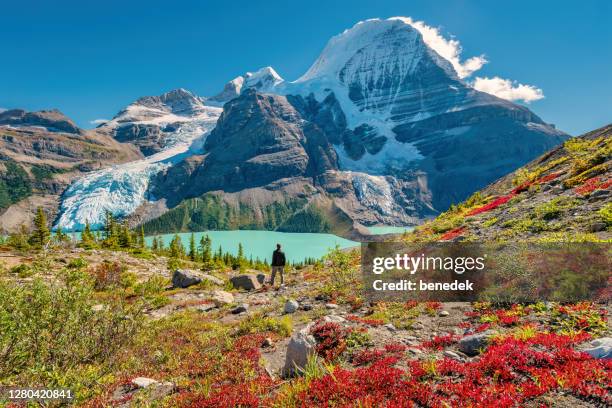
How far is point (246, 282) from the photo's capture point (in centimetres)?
3036

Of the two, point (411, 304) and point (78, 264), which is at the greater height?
point (78, 264)

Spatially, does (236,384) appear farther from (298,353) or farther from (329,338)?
(329,338)

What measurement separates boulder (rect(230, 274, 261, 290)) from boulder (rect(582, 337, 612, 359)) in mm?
25576

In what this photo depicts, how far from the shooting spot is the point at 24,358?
888 cm

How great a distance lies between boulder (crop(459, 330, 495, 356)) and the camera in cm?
836

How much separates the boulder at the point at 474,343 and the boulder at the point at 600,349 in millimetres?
2055

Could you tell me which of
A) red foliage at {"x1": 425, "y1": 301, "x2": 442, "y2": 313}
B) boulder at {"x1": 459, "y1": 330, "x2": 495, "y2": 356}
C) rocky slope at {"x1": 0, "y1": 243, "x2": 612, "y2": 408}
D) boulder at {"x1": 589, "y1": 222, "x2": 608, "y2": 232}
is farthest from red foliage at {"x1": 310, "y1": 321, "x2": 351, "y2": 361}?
boulder at {"x1": 589, "y1": 222, "x2": 608, "y2": 232}

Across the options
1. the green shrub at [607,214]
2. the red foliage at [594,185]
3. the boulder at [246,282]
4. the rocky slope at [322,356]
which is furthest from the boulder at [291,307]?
the red foliage at [594,185]

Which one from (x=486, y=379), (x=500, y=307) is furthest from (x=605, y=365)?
(x=500, y=307)

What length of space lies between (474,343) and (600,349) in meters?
2.59

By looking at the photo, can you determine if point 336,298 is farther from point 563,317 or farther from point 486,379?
point 486,379

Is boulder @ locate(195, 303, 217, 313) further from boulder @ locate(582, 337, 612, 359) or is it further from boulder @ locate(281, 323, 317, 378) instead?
boulder @ locate(582, 337, 612, 359)

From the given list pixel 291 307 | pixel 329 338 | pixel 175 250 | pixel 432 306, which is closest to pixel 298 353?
pixel 329 338

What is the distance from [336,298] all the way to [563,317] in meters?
10.3
